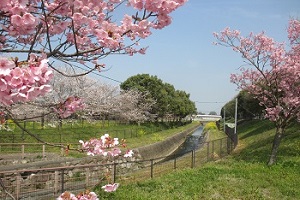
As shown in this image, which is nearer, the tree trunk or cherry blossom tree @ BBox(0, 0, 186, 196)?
cherry blossom tree @ BBox(0, 0, 186, 196)

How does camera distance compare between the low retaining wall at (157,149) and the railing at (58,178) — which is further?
the low retaining wall at (157,149)

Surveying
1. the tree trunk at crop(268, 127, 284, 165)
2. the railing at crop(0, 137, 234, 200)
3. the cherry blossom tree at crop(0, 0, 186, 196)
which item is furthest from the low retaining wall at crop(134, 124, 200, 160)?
the cherry blossom tree at crop(0, 0, 186, 196)

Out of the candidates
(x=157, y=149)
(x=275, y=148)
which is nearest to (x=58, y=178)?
(x=275, y=148)

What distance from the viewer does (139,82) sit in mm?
50000

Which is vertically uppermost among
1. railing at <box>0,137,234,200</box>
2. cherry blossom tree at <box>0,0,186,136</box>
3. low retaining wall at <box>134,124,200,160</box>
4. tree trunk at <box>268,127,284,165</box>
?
cherry blossom tree at <box>0,0,186,136</box>

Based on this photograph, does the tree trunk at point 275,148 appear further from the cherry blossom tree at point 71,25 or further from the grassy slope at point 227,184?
the cherry blossom tree at point 71,25

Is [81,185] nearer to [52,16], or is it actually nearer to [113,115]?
[52,16]

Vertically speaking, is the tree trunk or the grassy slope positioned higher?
the tree trunk

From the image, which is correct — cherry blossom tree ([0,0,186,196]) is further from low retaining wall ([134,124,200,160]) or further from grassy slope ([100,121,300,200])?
low retaining wall ([134,124,200,160])

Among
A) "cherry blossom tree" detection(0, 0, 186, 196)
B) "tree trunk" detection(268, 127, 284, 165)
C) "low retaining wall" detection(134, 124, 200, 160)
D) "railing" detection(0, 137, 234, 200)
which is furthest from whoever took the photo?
"low retaining wall" detection(134, 124, 200, 160)

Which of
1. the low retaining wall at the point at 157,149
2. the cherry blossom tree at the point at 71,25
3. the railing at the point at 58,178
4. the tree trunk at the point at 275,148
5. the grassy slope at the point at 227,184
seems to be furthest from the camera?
the low retaining wall at the point at 157,149

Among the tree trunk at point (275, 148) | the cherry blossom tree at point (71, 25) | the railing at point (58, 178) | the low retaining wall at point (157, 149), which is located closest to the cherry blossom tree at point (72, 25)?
the cherry blossom tree at point (71, 25)

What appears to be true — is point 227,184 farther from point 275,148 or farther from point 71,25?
point 71,25

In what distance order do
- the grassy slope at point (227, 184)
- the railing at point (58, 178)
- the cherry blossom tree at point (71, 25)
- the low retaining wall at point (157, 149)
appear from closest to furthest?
the cherry blossom tree at point (71, 25) → the railing at point (58, 178) → the grassy slope at point (227, 184) → the low retaining wall at point (157, 149)
